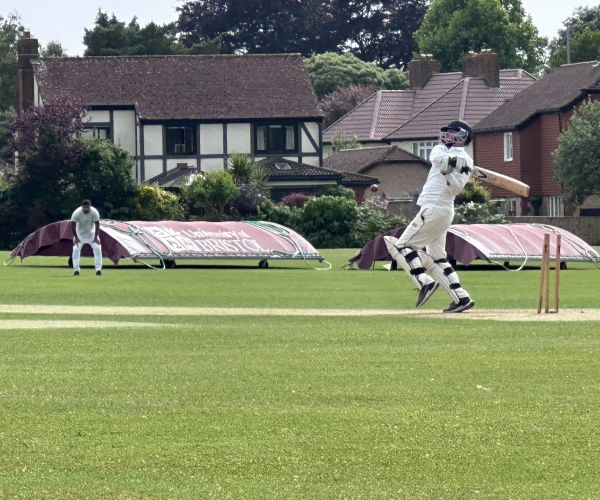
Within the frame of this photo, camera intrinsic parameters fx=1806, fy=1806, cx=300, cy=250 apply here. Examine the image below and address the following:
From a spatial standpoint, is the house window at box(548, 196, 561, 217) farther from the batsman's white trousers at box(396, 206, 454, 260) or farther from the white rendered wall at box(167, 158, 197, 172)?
the batsman's white trousers at box(396, 206, 454, 260)

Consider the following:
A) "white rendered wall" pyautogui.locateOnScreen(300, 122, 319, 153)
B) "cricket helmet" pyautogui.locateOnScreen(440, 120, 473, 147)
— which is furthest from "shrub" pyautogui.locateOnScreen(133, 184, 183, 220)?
"cricket helmet" pyautogui.locateOnScreen(440, 120, 473, 147)

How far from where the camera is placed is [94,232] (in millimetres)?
34094

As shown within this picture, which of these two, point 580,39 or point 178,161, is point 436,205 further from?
Answer: point 580,39

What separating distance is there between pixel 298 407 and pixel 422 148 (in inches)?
3160

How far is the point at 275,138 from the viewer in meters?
76.1

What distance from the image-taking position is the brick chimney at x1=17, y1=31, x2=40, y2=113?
79062 mm

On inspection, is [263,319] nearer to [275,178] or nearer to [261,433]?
[261,433]

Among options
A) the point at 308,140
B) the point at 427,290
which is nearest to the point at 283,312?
the point at 427,290

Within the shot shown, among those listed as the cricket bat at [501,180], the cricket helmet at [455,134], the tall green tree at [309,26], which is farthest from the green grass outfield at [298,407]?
the tall green tree at [309,26]

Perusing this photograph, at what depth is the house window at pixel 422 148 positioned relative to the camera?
89.9 meters

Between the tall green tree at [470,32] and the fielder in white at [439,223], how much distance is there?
93679mm

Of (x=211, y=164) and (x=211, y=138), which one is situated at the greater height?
(x=211, y=138)

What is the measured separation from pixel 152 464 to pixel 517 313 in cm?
1232

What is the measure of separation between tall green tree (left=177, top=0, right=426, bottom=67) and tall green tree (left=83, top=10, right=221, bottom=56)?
20.8 ft
